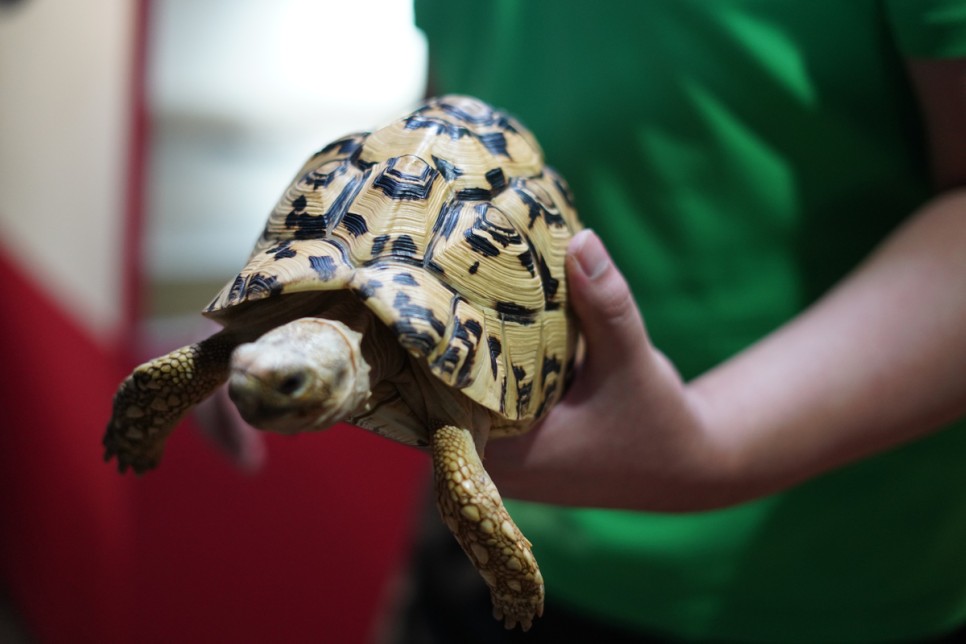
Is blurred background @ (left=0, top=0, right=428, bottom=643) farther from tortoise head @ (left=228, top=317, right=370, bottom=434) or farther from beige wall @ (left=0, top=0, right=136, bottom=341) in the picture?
tortoise head @ (left=228, top=317, right=370, bottom=434)

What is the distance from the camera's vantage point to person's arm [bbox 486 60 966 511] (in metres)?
0.73

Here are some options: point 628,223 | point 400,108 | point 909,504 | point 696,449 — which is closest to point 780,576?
point 909,504

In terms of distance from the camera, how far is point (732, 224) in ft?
3.07

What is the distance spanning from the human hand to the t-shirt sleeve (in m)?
0.34

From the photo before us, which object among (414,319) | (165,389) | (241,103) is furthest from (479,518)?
(241,103)

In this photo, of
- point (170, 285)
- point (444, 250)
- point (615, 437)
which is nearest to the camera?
point (444, 250)

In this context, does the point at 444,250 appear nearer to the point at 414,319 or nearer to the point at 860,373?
the point at 414,319

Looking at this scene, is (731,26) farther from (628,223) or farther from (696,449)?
(696,449)

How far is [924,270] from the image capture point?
75cm

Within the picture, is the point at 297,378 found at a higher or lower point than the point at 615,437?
higher

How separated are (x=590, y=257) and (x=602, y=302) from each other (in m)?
0.04

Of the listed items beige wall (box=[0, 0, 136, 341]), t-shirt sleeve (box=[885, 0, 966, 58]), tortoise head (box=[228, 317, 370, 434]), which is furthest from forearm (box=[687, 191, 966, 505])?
beige wall (box=[0, 0, 136, 341])

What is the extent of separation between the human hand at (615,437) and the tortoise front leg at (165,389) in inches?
9.7

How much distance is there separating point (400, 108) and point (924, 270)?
0.98 meters
